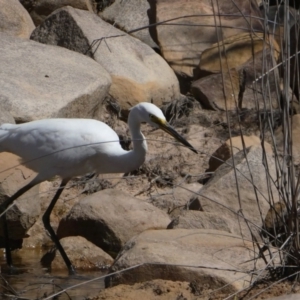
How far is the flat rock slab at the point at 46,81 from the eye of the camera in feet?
23.1

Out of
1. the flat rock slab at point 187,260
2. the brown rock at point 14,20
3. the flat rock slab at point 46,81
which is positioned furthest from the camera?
the brown rock at point 14,20

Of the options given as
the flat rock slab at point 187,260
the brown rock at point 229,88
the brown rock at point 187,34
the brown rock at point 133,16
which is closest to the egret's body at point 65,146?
the flat rock slab at point 187,260

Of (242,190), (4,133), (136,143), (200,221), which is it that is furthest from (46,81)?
(200,221)

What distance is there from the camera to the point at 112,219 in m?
5.98

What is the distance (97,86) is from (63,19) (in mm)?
1403

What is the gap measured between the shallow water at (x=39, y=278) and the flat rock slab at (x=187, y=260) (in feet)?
2.28

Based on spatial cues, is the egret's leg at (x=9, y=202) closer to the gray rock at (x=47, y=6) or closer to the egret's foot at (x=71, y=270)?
the egret's foot at (x=71, y=270)

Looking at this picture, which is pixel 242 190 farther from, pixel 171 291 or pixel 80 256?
pixel 171 291

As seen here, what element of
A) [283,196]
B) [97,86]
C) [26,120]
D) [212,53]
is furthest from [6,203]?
[212,53]

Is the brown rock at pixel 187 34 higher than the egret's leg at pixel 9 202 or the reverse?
higher

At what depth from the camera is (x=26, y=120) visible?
22.9ft

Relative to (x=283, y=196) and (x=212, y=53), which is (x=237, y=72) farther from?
(x=283, y=196)

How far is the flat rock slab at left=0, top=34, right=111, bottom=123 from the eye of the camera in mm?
7031

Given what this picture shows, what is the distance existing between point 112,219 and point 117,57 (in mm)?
3093
